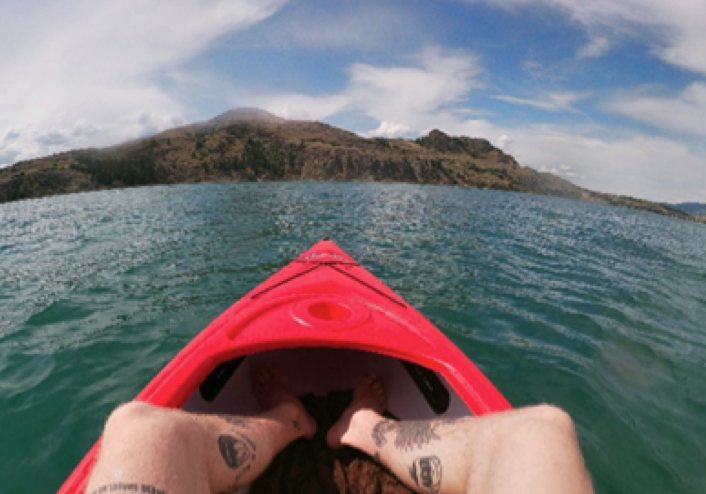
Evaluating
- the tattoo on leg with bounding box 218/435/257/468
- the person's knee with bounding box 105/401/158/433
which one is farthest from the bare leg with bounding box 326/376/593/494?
the person's knee with bounding box 105/401/158/433

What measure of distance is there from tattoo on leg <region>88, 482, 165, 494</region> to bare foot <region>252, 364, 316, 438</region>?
1.81 metres

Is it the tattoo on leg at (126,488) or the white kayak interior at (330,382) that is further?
the white kayak interior at (330,382)

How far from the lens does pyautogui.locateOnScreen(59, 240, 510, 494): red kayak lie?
9.78 ft

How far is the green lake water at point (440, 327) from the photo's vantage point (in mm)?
4371

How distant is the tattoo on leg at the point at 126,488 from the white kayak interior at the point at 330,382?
67.5 inches

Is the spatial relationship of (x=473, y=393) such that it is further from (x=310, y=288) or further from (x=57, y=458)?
(x=57, y=458)

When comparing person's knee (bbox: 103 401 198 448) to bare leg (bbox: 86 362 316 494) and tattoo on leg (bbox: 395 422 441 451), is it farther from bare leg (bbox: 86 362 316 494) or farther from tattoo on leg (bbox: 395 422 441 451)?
tattoo on leg (bbox: 395 422 441 451)

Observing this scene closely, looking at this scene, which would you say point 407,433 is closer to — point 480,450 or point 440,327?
point 480,450

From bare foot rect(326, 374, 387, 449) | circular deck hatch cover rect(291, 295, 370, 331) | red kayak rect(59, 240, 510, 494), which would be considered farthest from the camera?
circular deck hatch cover rect(291, 295, 370, 331)

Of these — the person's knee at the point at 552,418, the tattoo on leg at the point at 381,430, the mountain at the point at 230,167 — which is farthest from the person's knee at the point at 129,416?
the mountain at the point at 230,167

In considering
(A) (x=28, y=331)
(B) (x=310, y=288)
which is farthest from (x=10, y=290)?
(B) (x=310, y=288)

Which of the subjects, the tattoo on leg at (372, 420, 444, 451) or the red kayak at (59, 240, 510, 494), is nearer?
the tattoo on leg at (372, 420, 444, 451)

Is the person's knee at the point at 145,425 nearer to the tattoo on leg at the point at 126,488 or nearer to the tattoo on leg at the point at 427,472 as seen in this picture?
the tattoo on leg at the point at 126,488

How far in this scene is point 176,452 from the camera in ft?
5.78
